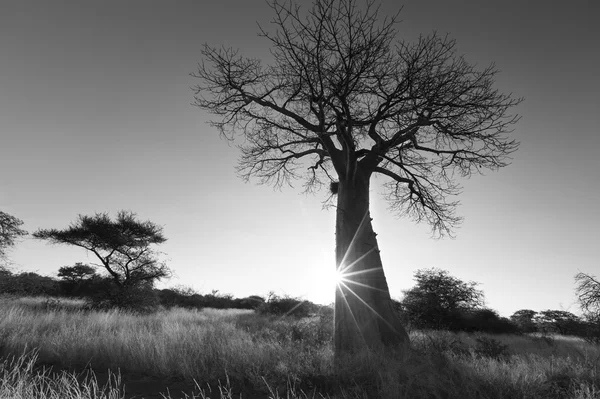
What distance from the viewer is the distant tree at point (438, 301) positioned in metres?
16.9

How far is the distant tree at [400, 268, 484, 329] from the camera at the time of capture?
55.3ft

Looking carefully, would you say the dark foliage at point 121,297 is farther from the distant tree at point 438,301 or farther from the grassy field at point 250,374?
the distant tree at point 438,301

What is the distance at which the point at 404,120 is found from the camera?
211 inches

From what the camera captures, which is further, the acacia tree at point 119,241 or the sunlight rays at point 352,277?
the acacia tree at point 119,241

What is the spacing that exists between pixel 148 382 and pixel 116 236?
1232 cm

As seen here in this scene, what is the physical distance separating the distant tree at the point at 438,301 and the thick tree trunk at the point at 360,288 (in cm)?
1248

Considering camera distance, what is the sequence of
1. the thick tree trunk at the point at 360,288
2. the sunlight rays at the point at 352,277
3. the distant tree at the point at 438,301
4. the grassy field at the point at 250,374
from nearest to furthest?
the grassy field at the point at 250,374, the thick tree trunk at the point at 360,288, the sunlight rays at the point at 352,277, the distant tree at the point at 438,301

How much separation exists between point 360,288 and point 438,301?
14.9m

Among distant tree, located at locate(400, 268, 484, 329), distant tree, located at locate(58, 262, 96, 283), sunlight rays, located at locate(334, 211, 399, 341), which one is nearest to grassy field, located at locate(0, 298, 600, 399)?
sunlight rays, located at locate(334, 211, 399, 341)

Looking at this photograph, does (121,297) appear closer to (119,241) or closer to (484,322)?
(119,241)

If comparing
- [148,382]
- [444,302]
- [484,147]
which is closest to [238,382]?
[148,382]

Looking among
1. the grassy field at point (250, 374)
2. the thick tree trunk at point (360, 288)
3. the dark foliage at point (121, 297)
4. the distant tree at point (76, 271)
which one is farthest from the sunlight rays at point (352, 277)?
the distant tree at point (76, 271)

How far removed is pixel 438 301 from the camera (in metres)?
17.7

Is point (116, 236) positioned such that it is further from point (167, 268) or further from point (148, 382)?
point (148, 382)
